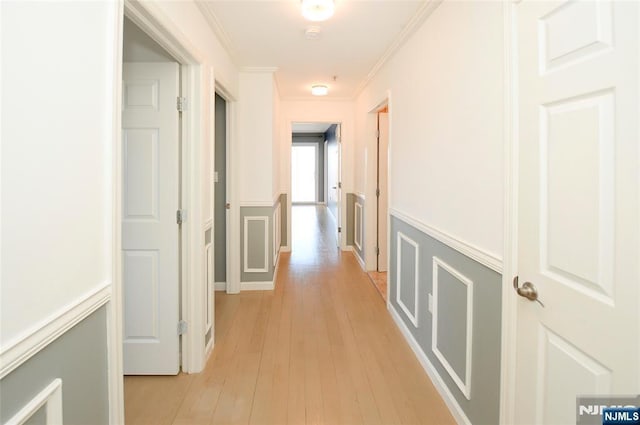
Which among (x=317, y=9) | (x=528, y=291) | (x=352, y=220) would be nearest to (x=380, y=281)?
(x=352, y=220)

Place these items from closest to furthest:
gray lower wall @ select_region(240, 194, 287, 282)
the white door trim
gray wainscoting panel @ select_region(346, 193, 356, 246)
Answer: the white door trim, gray lower wall @ select_region(240, 194, 287, 282), gray wainscoting panel @ select_region(346, 193, 356, 246)

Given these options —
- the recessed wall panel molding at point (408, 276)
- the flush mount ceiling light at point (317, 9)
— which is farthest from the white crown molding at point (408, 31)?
the recessed wall panel molding at point (408, 276)

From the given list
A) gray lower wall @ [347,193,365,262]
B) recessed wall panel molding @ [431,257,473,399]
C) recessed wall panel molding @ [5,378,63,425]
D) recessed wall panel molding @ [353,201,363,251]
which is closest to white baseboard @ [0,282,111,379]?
recessed wall panel molding @ [5,378,63,425]

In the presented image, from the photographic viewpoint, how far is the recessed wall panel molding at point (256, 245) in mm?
4164

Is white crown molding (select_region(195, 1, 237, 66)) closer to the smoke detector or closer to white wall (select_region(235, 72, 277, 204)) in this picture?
white wall (select_region(235, 72, 277, 204))

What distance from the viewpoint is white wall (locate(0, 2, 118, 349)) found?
890 mm

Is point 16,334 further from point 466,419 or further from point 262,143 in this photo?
point 262,143

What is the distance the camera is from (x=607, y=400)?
1.02 meters

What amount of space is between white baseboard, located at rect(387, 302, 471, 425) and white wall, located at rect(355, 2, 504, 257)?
35.0 inches

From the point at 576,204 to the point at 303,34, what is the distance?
2.53 metres

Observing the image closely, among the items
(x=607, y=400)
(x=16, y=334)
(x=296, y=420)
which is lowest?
(x=296, y=420)

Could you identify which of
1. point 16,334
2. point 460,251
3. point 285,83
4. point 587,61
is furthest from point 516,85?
point 285,83

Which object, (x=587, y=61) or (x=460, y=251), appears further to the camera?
(x=460, y=251)

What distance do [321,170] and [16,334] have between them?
12.6 m
